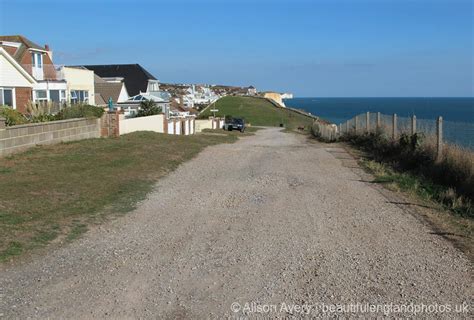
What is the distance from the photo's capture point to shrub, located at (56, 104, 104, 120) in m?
22.7

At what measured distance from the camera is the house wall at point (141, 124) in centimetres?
2799

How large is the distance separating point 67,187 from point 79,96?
35162mm

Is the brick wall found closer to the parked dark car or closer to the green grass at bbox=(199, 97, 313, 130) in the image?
the parked dark car

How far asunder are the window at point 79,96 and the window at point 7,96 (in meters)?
8.91

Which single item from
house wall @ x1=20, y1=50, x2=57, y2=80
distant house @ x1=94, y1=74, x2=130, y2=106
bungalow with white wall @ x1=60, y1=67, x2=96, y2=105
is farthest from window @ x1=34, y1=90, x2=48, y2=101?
distant house @ x1=94, y1=74, x2=130, y2=106

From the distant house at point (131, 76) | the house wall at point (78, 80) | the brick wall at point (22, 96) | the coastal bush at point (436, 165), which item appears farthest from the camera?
the distant house at point (131, 76)

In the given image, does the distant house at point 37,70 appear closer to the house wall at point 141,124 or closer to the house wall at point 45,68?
the house wall at point 45,68

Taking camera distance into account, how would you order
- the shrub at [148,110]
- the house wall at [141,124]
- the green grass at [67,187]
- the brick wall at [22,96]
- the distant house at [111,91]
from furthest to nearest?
the distant house at [111,91], the shrub at [148,110], the brick wall at [22,96], the house wall at [141,124], the green grass at [67,187]

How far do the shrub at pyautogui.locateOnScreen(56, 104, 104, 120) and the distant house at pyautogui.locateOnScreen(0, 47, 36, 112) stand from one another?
947 cm

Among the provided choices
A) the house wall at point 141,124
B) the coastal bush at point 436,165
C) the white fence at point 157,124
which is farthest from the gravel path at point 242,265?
the white fence at point 157,124

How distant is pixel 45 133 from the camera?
1844cm

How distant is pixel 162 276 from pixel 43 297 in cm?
131

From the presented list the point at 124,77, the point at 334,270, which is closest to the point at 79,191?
the point at 334,270

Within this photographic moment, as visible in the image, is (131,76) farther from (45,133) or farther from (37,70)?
(45,133)
